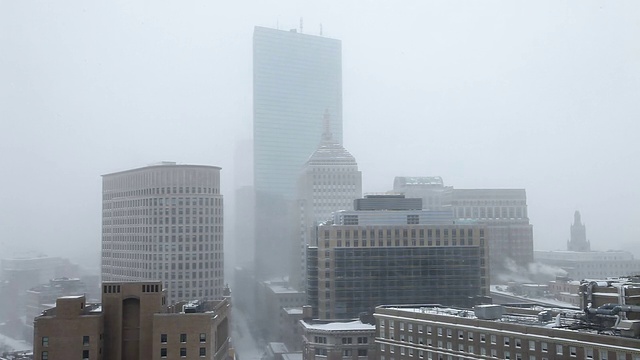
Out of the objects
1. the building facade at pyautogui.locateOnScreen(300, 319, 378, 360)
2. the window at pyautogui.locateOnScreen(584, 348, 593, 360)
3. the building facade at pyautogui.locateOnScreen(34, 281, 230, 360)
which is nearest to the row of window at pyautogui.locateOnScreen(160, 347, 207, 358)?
the building facade at pyautogui.locateOnScreen(34, 281, 230, 360)

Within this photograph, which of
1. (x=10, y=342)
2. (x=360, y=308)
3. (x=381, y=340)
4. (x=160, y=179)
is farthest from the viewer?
(x=10, y=342)

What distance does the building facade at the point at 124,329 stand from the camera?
2685 inches

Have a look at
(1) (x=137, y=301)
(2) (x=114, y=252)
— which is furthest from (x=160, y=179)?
(1) (x=137, y=301)

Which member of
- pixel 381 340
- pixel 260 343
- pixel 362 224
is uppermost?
pixel 362 224

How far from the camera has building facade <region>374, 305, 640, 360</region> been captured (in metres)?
66.4

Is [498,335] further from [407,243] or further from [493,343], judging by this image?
[407,243]

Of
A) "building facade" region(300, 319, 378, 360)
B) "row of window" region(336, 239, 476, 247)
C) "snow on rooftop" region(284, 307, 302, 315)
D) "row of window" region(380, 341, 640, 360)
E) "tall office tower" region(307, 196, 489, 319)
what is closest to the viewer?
"row of window" region(380, 341, 640, 360)

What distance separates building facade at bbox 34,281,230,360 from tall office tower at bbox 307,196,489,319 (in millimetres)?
61569

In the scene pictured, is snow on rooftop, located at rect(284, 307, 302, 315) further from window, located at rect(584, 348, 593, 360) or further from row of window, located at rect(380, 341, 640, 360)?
window, located at rect(584, 348, 593, 360)

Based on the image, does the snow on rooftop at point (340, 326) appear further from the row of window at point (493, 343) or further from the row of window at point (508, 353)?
the row of window at point (508, 353)

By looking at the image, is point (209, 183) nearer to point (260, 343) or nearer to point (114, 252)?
point (114, 252)

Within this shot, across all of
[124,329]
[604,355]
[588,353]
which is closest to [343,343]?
[124,329]

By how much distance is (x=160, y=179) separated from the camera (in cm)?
17362

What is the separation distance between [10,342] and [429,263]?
123m
